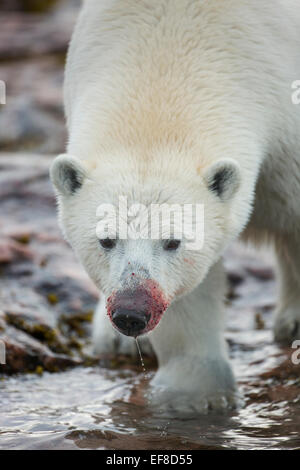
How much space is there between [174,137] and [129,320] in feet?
3.75

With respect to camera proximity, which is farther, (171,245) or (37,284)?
(37,284)

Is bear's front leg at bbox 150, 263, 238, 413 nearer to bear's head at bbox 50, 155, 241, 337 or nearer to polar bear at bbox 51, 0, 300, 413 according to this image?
polar bear at bbox 51, 0, 300, 413

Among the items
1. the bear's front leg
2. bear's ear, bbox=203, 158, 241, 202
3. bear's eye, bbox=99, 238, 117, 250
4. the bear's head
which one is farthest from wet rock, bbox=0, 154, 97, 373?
bear's ear, bbox=203, 158, 241, 202

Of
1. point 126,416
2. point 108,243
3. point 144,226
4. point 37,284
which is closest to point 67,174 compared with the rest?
point 108,243

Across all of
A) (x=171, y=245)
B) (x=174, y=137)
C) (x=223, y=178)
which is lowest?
(x=171, y=245)

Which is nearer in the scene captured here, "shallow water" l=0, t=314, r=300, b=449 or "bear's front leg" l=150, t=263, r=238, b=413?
"shallow water" l=0, t=314, r=300, b=449

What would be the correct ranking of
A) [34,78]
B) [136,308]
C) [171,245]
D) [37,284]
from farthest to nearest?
[34,78]
[37,284]
[171,245]
[136,308]

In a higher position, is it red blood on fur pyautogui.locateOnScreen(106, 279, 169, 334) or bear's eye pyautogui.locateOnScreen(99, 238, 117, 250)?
bear's eye pyautogui.locateOnScreen(99, 238, 117, 250)

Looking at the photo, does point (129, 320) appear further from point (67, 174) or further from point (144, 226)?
point (67, 174)

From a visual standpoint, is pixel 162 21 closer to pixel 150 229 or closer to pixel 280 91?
pixel 280 91

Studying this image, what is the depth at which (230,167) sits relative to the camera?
16.3 feet

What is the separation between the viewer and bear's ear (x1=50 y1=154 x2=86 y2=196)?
5039 mm

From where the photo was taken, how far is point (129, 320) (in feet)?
15.2

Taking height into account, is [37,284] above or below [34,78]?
below
